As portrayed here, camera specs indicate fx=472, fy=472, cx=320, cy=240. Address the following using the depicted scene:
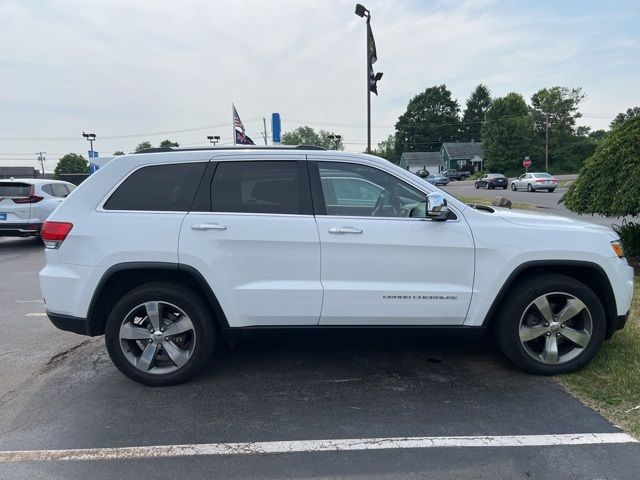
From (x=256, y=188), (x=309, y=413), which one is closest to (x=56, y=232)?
(x=256, y=188)

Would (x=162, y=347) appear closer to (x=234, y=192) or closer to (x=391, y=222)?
(x=234, y=192)

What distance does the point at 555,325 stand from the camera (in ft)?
12.8

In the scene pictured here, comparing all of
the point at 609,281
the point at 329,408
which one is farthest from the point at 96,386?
the point at 609,281

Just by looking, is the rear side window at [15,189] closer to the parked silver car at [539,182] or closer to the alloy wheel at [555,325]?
the alloy wheel at [555,325]

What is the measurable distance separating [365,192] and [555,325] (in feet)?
6.28

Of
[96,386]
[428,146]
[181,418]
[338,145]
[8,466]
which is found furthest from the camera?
[428,146]

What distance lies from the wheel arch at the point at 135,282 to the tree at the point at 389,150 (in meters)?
92.4

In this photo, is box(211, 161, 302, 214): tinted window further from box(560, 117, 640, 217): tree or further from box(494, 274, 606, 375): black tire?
box(560, 117, 640, 217): tree

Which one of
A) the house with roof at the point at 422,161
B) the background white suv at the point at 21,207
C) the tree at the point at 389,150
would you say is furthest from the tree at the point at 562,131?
the background white suv at the point at 21,207

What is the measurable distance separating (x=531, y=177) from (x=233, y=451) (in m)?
36.8

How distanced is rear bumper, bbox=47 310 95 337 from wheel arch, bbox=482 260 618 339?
125 inches

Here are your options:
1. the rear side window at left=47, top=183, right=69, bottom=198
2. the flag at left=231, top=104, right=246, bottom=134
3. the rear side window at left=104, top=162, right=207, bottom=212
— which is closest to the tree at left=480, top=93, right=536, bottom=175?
the flag at left=231, top=104, right=246, bottom=134

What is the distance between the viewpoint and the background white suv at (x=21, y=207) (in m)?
11.2

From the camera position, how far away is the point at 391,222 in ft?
12.2
